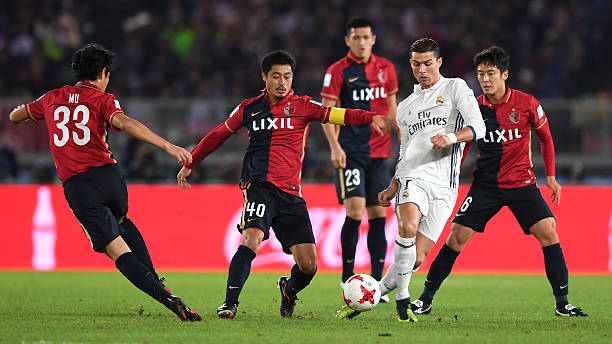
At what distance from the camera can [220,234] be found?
1263cm

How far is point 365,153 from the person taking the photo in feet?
31.0

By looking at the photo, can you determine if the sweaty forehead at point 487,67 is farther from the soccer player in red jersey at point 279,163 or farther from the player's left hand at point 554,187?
the soccer player in red jersey at point 279,163

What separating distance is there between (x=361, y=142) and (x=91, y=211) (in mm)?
3447

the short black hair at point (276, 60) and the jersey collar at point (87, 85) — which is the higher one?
the short black hair at point (276, 60)

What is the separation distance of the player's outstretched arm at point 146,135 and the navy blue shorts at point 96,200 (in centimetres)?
43

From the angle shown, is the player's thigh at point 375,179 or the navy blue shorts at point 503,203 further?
the player's thigh at point 375,179

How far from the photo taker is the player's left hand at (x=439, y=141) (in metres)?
6.66

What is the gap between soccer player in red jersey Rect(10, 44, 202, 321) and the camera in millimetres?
6758

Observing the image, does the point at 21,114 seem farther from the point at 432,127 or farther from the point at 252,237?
the point at 432,127

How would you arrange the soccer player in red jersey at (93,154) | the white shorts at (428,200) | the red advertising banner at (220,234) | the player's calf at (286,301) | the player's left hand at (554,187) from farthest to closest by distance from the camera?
1. the red advertising banner at (220,234)
2. the player's left hand at (554,187)
3. the player's calf at (286,301)
4. the white shorts at (428,200)
5. the soccer player in red jersey at (93,154)

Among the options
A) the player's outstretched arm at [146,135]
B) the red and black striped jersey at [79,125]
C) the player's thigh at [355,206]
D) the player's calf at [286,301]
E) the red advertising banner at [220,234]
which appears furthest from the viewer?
the red advertising banner at [220,234]

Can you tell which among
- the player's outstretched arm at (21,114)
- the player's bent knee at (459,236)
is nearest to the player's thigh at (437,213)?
the player's bent knee at (459,236)

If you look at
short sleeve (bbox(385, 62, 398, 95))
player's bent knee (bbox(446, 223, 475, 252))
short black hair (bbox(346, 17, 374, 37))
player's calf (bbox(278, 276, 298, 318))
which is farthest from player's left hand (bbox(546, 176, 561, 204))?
short black hair (bbox(346, 17, 374, 37))

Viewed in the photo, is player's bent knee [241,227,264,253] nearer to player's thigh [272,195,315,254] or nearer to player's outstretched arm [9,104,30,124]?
player's thigh [272,195,315,254]
